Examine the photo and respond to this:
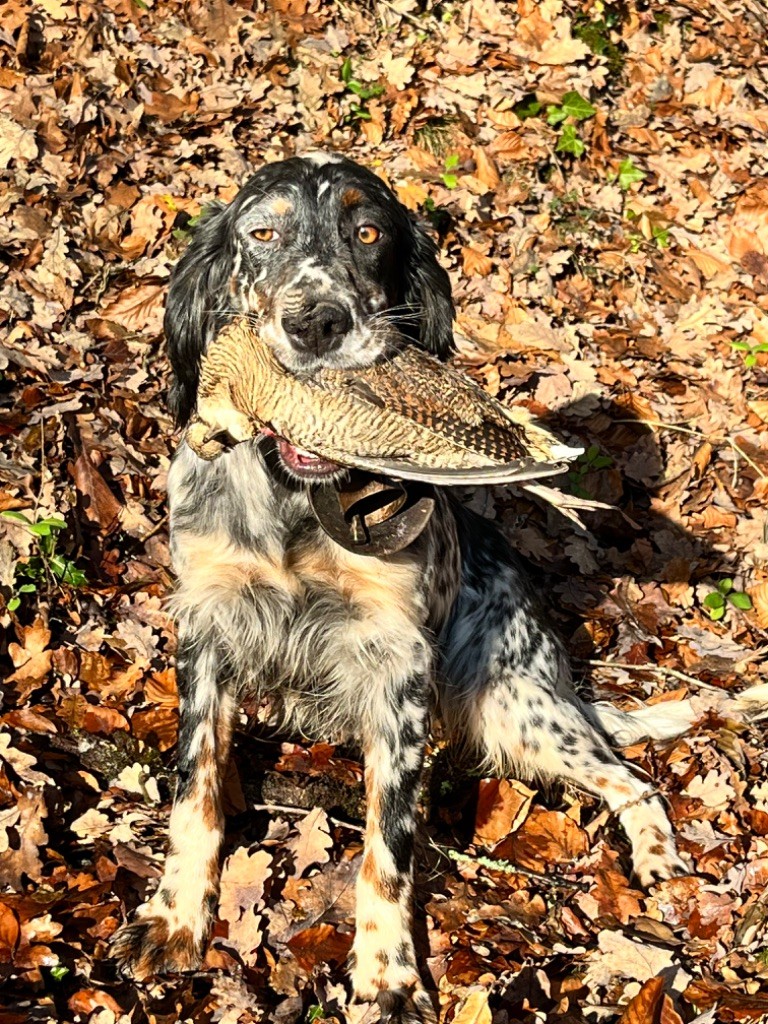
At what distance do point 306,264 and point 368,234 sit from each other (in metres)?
0.35

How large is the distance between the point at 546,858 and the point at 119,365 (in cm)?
324

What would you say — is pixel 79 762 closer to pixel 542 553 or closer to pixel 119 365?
pixel 119 365

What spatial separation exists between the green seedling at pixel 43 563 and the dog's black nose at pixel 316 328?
1.79m

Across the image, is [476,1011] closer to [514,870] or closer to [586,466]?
[514,870]

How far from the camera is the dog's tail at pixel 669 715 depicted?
16.9 feet

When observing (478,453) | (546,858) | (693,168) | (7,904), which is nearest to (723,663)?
(546,858)

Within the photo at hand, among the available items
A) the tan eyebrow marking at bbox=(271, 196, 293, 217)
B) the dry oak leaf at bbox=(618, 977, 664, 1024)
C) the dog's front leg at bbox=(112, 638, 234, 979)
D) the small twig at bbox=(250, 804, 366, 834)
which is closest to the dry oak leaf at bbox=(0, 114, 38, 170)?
the tan eyebrow marking at bbox=(271, 196, 293, 217)

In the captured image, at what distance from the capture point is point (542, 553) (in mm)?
6340

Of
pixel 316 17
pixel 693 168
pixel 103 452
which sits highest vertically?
pixel 316 17

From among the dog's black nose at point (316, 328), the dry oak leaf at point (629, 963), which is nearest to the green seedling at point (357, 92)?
the dog's black nose at point (316, 328)

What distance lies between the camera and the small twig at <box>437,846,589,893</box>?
4.36 m

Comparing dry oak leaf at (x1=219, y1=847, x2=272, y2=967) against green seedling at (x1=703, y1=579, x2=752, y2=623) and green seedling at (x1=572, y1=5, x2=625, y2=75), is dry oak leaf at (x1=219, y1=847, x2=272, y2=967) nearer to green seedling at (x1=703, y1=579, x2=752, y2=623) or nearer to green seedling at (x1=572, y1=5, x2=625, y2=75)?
green seedling at (x1=703, y1=579, x2=752, y2=623)

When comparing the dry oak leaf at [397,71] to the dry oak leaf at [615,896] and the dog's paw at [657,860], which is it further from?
the dry oak leaf at [615,896]

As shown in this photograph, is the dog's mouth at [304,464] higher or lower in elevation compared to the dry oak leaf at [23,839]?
higher
